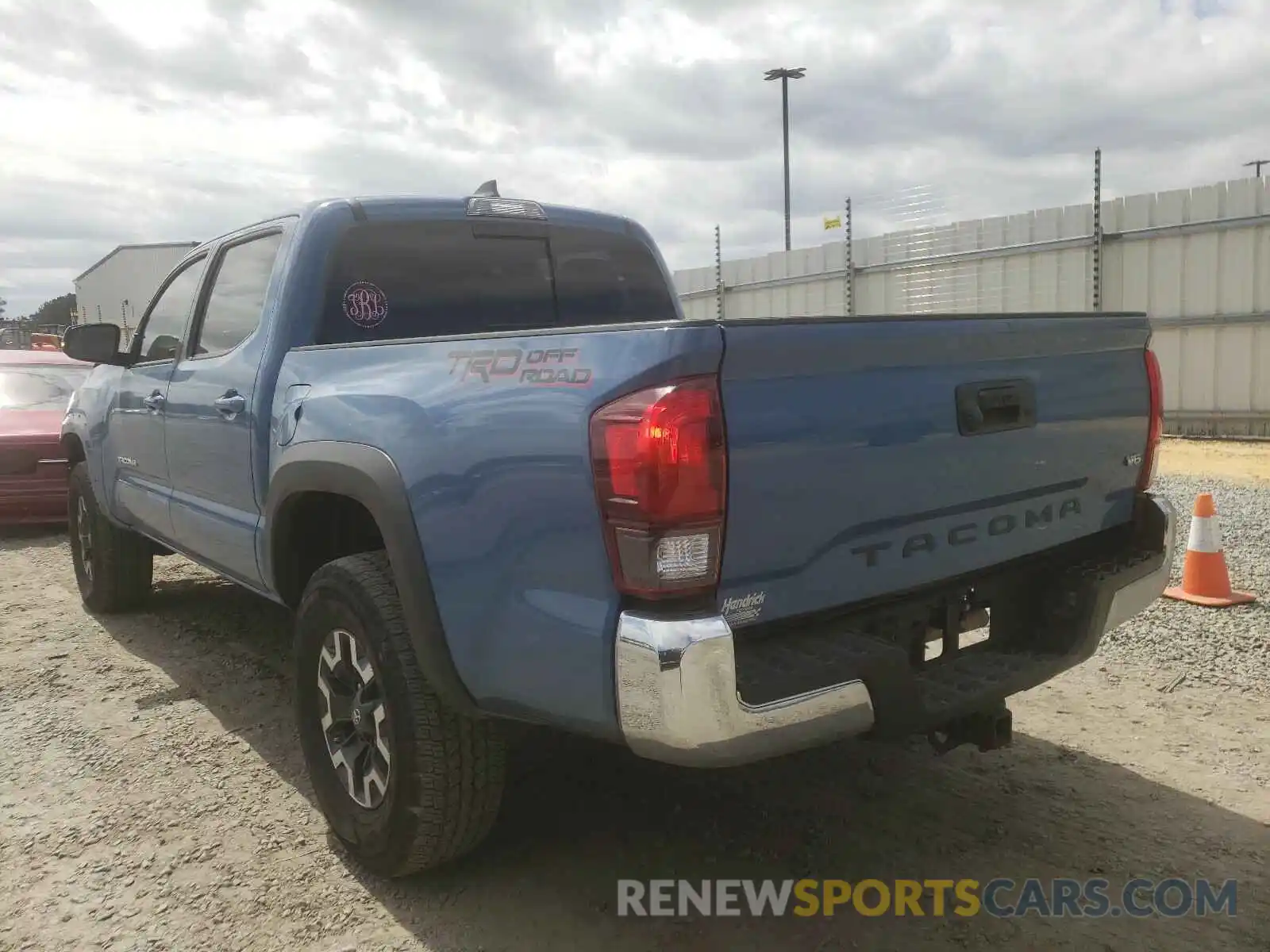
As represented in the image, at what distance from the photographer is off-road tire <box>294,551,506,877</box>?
2.55 meters

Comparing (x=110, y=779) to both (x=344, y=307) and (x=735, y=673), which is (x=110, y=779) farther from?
(x=735, y=673)

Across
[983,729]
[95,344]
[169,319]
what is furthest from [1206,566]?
[95,344]

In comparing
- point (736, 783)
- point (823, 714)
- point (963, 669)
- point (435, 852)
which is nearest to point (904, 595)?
point (963, 669)

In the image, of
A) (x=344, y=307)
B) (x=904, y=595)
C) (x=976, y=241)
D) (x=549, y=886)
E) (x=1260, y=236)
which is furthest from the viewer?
(x=976, y=241)

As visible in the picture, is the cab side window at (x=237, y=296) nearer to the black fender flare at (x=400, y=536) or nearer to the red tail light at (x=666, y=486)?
the black fender flare at (x=400, y=536)

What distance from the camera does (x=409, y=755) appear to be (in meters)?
2.56

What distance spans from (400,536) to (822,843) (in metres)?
1.53

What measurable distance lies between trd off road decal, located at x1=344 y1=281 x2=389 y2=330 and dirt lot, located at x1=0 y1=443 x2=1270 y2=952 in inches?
61.5

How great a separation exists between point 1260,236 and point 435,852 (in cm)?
1178

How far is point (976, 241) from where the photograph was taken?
13.1m

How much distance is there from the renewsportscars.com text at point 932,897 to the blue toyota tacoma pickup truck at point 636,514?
0.40 m

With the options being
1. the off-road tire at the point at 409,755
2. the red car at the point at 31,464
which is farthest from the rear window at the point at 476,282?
the red car at the point at 31,464

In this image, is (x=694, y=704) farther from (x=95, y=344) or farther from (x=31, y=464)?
(x=31, y=464)

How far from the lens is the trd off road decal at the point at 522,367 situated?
7.11 ft
